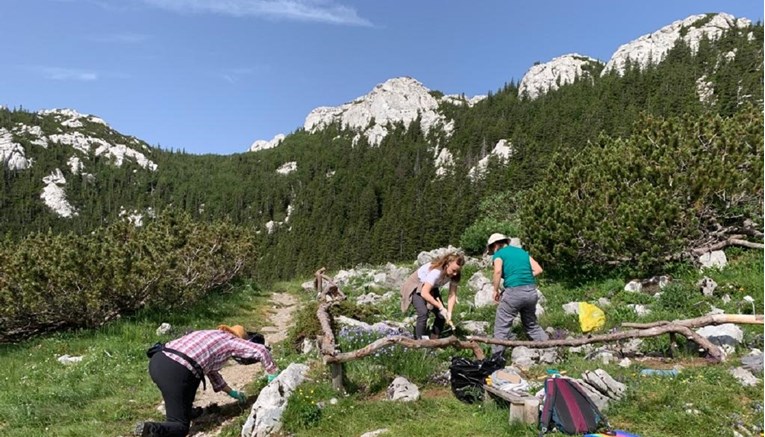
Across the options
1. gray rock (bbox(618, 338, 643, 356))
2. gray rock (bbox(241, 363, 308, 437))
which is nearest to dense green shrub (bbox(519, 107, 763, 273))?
gray rock (bbox(618, 338, 643, 356))

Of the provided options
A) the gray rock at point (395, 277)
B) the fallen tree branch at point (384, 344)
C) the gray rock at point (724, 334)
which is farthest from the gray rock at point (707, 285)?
the gray rock at point (395, 277)

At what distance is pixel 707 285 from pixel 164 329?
13.8 metres

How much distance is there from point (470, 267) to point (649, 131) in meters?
8.76

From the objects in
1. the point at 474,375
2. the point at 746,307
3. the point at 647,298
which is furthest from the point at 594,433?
the point at 647,298

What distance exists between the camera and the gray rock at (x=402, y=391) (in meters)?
6.43

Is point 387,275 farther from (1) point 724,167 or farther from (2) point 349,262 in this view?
(2) point 349,262

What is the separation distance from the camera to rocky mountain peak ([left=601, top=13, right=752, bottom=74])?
136500 mm

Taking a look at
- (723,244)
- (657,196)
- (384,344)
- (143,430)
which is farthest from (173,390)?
(723,244)

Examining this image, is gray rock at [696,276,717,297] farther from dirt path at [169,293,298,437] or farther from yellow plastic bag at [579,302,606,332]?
dirt path at [169,293,298,437]

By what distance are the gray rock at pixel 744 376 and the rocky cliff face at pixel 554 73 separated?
168m

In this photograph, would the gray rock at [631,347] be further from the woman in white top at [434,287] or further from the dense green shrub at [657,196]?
the dense green shrub at [657,196]

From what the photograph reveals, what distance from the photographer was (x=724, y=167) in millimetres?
12195

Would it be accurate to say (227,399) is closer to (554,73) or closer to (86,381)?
(86,381)

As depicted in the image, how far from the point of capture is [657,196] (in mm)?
12172
